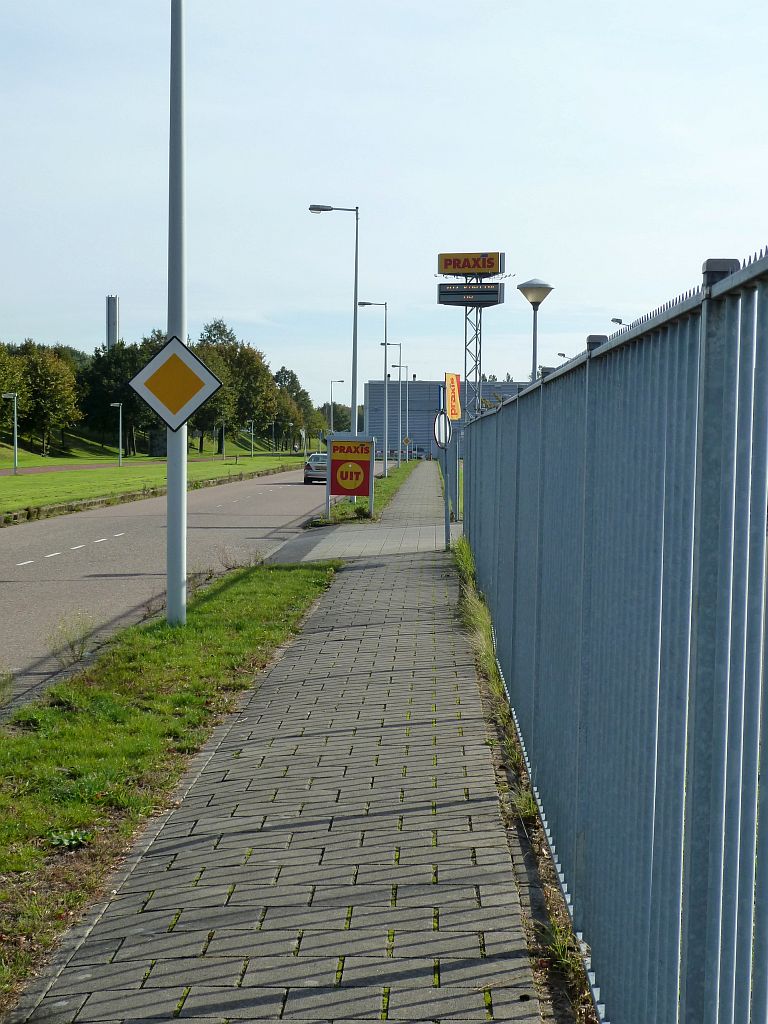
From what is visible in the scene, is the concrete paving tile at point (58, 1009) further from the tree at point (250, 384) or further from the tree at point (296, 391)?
the tree at point (296, 391)

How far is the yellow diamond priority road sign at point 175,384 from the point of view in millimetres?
10391

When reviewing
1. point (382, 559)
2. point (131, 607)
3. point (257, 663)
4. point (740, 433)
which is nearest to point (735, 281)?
point (740, 433)

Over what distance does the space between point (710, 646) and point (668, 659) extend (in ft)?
1.51

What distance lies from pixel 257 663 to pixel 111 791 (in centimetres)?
350

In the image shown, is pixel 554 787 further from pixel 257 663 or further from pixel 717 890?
pixel 257 663

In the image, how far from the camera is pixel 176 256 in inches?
422

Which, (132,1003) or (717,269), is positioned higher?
(717,269)

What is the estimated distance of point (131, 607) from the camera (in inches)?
500

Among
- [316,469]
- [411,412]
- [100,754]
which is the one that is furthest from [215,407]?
[100,754]

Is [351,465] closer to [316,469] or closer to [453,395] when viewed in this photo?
[453,395]

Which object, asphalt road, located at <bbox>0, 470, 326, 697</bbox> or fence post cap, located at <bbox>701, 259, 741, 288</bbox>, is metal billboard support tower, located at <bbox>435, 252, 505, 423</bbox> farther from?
fence post cap, located at <bbox>701, 259, 741, 288</bbox>

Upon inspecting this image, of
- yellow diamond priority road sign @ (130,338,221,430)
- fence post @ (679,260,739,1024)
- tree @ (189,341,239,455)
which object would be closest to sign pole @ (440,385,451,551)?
yellow diamond priority road sign @ (130,338,221,430)

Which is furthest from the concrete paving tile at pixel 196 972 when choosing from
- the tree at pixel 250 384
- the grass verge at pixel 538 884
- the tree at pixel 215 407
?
the tree at pixel 250 384

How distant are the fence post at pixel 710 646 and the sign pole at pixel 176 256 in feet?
28.7
